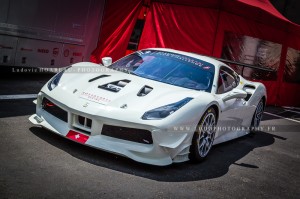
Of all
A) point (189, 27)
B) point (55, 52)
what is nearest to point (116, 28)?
point (189, 27)

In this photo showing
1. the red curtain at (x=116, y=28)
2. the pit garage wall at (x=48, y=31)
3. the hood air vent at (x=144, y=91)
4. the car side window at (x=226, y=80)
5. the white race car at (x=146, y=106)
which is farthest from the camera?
the red curtain at (x=116, y=28)

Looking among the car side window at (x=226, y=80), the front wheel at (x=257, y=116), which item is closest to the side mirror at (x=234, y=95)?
the car side window at (x=226, y=80)

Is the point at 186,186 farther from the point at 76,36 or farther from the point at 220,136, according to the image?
the point at 76,36

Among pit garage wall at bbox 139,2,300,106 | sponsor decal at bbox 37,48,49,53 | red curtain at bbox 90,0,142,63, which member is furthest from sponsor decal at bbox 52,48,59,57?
pit garage wall at bbox 139,2,300,106

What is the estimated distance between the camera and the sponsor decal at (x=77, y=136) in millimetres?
3953

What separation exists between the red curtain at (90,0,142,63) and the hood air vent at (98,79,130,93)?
238 inches

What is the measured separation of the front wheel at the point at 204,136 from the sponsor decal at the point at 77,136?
1.19 meters

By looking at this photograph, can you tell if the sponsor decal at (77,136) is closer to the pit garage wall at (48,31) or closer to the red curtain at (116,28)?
the pit garage wall at (48,31)

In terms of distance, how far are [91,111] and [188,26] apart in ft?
22.3

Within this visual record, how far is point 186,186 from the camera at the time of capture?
12.2 ft

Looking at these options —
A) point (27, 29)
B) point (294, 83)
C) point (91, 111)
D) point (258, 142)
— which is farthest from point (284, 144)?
point (294, 83)

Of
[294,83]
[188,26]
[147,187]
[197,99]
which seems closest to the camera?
[147,187]

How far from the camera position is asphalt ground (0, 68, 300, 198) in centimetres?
316

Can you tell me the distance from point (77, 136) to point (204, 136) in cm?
150
